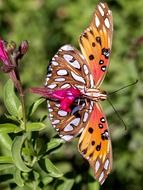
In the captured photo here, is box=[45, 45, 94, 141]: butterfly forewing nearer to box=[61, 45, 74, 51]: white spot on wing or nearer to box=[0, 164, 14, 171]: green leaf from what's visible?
→ box=[61, 45, 74, 51]: white spot on wing

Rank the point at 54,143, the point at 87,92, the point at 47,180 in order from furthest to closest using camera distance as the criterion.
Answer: the point at 47,180, the point at 54,143, the point at 87,92

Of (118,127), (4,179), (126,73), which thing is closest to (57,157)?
(118,127)

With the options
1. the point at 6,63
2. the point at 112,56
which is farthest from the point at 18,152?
the point at 112,56

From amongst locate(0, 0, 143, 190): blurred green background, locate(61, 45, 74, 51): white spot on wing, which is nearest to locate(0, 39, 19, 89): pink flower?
locate(61, 45, 74, 51): white spot on wing

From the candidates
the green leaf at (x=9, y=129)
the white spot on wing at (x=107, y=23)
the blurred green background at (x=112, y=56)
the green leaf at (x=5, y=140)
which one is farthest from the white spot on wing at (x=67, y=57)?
the blurred green background at (x=112, y=56)

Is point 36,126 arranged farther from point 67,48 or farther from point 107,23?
point 107,23

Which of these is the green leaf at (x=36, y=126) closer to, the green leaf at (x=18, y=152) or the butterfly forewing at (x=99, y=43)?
the green leaf at (x=18, y=152)
